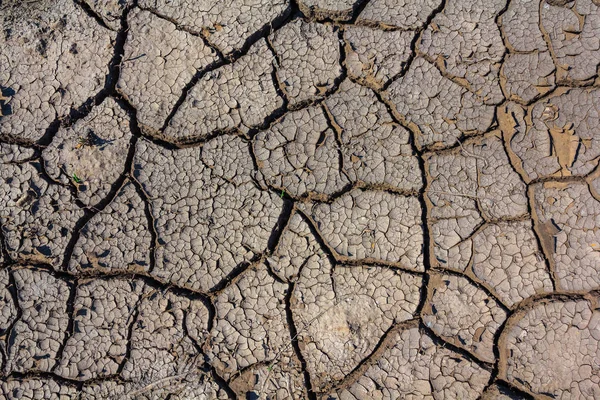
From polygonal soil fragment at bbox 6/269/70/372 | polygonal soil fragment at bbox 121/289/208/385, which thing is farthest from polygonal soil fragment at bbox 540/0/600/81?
polygonal soil fragment at bbox 6/269/70/372

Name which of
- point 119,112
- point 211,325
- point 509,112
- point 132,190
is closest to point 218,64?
point 119,112

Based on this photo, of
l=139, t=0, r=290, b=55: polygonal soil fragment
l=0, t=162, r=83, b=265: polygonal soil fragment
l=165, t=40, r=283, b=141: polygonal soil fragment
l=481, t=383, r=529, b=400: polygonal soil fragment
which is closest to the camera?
l=481, t=383, r=529, b=400: polygonal soil fragment

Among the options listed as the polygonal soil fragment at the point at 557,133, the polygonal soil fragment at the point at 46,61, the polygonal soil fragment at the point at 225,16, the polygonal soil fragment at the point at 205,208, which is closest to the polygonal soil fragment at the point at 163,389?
the polygonal soil fragment at the point at 205,208

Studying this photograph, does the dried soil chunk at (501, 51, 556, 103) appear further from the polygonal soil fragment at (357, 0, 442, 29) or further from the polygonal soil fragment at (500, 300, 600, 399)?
the polygonal soil fragment at (500, 300, 600, 399)

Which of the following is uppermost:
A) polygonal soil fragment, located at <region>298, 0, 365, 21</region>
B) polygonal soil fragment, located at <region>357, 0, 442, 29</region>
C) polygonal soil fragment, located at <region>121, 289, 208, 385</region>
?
polygonal soil fragment, located at <region>298, 0, 365, 21</region>

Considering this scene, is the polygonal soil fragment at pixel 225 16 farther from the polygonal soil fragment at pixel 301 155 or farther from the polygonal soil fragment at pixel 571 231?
the polygonal soil fragment at pixel 571 231

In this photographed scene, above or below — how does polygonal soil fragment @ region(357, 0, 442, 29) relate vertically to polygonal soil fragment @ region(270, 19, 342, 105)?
above
